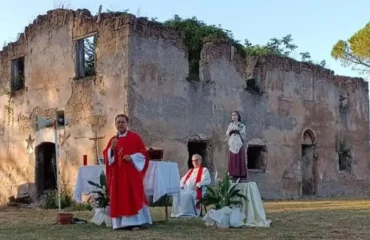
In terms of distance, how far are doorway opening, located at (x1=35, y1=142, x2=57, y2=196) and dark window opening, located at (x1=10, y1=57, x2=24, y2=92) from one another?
252cm

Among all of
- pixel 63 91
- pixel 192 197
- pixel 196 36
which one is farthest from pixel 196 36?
pixel 192 197

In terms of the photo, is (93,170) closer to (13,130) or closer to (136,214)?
(136,214)

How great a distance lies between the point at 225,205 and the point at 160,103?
329 inches

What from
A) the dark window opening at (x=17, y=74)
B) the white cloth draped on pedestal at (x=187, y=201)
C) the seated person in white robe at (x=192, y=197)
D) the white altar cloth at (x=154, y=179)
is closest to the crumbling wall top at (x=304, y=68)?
the dark window opening at (x=17, y=74)

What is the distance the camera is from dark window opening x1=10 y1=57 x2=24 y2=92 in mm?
20375

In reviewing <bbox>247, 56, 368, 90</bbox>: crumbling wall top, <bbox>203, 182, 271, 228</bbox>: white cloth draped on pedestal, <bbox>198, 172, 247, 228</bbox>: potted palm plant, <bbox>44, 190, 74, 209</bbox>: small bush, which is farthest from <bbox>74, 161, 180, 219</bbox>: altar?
<bbox>247, 56, 368, 90</bbox>: crumbling wall top

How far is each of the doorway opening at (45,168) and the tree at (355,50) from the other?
14812 mm

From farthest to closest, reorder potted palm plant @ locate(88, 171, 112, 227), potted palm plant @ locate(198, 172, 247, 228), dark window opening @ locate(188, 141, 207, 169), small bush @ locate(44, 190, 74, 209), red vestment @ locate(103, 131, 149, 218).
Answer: dark window opening @ locate(188, 141, 207, 169)
small bush @ locate(44, 190, 74, 209)
potted palm plant @ locate(88, 171, 112, 227)
potted palm plant @ locate(198, 172, 247, 228)
red vestment @ locate(103, 131, 149, 218)

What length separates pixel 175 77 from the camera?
17.7 metres

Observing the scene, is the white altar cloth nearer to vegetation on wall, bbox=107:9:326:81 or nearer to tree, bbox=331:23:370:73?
vegetation on wall, bbox=107:9:326:81

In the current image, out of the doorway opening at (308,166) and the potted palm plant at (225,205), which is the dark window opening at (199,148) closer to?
the doorway opening at (308,166)

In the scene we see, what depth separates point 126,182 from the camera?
8.73 m

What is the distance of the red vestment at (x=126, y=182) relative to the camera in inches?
342

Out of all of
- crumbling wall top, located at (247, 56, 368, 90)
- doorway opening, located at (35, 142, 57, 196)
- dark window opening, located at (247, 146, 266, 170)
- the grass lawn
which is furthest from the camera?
crumbling wall top, located at (247, 56, 368, 90)
